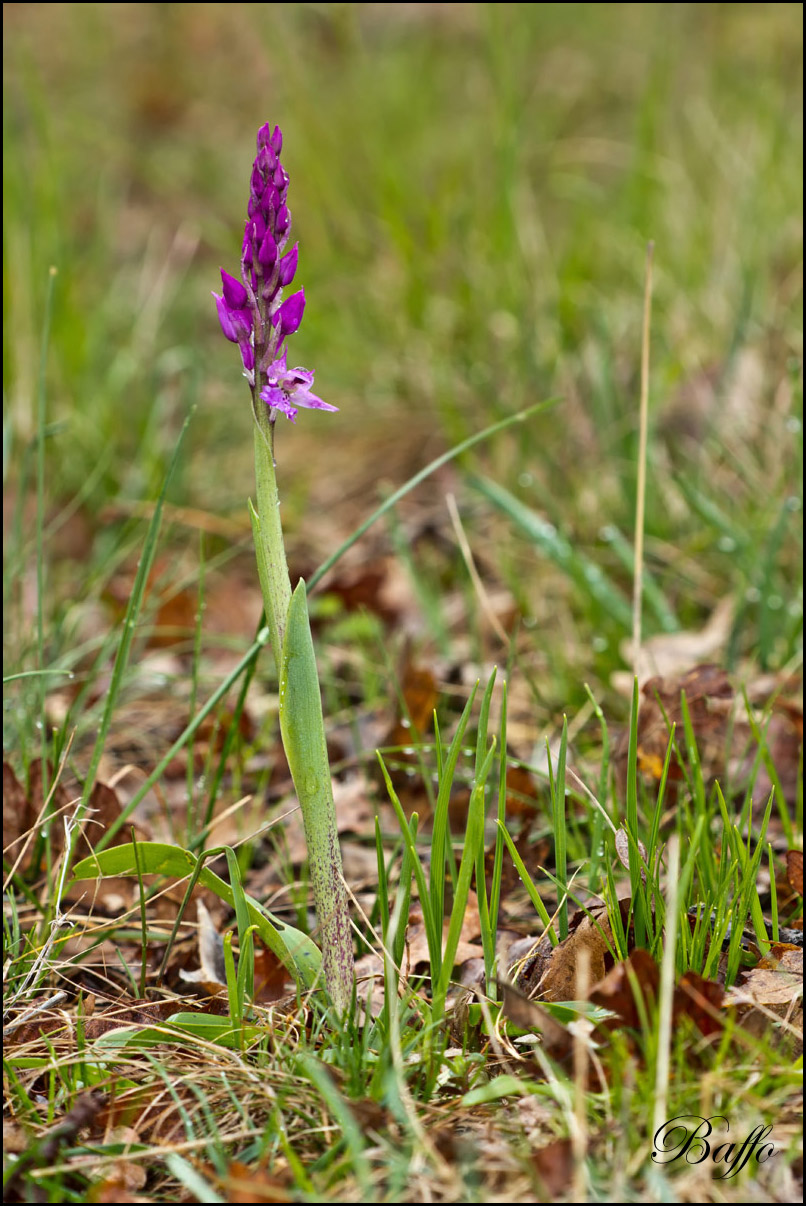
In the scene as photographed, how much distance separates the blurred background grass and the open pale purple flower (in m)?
1.02

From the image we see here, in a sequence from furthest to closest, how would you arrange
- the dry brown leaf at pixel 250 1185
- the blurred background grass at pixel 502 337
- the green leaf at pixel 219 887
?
the blurred background grass at pixel 502 337
the green leaf at pixel 219 887
the dry brown leaf at pixel 250 1185

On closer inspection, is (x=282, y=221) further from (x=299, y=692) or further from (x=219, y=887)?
(x=219, y=887)

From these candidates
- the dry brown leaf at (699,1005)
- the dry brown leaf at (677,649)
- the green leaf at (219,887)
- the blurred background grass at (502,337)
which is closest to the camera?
the dry brown leaf at (699,1005)

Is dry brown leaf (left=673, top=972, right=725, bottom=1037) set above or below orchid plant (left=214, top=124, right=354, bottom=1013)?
below

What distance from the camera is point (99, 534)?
3.16m

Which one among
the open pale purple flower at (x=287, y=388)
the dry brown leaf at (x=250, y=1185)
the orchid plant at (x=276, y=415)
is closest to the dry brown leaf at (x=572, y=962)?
the orchid plant at (x=276, y=415)

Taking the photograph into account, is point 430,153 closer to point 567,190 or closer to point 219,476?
point 567,190

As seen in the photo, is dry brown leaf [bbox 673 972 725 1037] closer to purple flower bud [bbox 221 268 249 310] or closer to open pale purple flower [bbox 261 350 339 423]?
open pale purple flower [bbox 261 350 339 423]

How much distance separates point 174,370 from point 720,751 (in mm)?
2468

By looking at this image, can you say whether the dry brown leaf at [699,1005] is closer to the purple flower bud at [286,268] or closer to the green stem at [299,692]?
the green stem at [299,692]

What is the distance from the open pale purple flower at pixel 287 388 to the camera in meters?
1.17

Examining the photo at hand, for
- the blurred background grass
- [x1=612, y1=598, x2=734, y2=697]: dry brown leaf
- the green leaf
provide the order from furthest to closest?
the blurred background grass < [x1=612, y1=598, x2=734, y2=697]: dry brown leaf < the green leaf

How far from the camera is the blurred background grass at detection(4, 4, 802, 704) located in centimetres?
265

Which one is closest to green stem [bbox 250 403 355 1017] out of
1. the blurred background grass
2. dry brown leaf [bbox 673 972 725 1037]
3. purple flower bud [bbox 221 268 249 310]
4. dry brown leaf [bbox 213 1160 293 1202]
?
purple flower bud [bbox 221 268 249 310]
